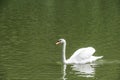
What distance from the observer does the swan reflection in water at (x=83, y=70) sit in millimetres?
25188

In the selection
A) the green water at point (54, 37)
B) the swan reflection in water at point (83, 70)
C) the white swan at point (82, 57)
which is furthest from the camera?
the white swan at point (82, 57)

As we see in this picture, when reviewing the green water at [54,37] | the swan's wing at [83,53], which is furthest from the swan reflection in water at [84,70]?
the swan's wing at [83,53]

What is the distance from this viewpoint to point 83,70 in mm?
26391

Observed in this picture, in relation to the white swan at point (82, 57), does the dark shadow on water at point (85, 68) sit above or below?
below

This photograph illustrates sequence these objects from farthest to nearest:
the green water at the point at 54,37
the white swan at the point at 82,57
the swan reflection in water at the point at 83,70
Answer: the white swan at the point at 82,57 → the green water at the point at 54,37 → the swan reflection in water at the point at 83,70

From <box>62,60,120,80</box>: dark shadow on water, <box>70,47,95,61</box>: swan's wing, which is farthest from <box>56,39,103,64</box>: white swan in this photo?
<box>62,60,120,80</box>: dark shadow on water

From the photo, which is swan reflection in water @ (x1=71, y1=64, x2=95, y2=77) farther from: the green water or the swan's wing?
the swan's wing

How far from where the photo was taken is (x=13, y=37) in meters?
34.2

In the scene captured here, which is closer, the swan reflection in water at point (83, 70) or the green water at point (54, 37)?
the swan reflection in water at point (83, 70)

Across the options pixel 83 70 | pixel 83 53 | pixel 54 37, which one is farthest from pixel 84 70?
pixel 54 37

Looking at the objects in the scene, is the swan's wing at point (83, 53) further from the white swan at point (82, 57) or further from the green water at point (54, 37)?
the green water at point (54, 37)

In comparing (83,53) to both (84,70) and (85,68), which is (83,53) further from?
(84,70)

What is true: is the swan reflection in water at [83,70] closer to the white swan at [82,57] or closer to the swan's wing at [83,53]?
the white swan at [82,57]

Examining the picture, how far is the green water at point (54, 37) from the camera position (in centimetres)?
2539
